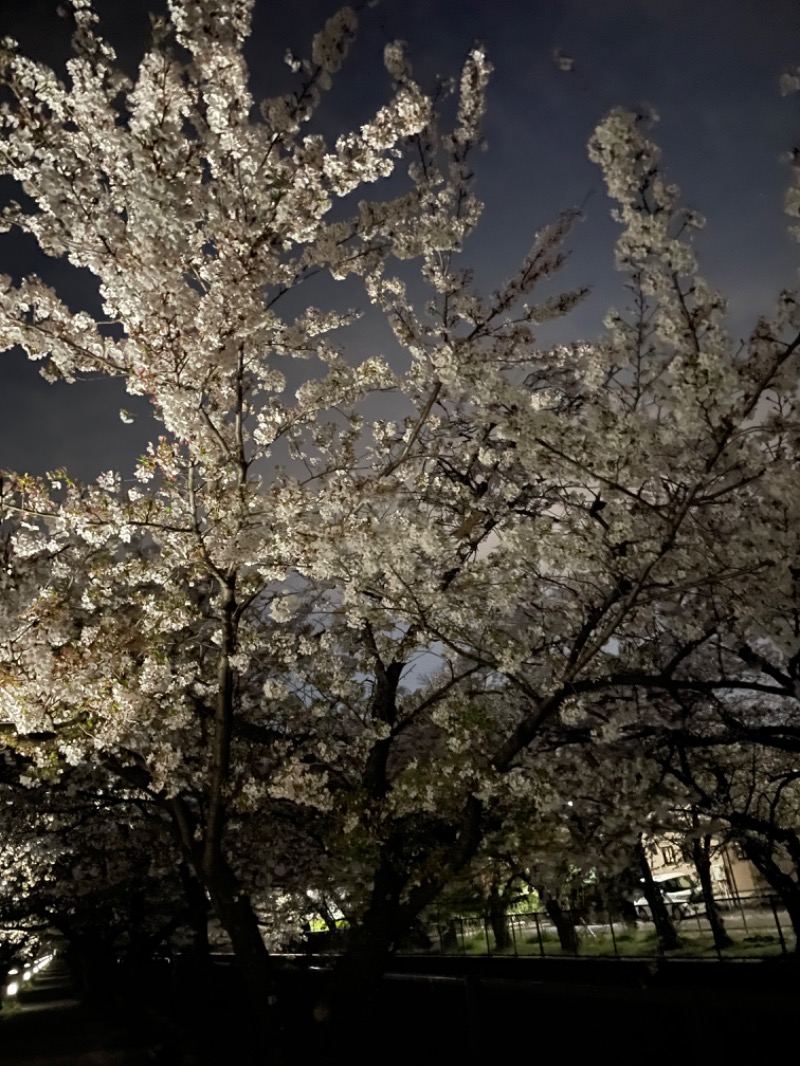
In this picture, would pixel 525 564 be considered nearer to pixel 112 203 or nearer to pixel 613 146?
pixel 613 146

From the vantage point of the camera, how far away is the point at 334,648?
33.1 feet

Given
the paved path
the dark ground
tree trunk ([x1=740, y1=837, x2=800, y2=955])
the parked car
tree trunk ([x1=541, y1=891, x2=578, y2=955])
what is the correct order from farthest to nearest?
1. tree trunk ([x1=541, y1=891, x2=578, y2=955])
2. the parked car
3. the paved path
4. tree trunk ([x1=740, y1=837, x2=800, y2=955])
5. the dark ground

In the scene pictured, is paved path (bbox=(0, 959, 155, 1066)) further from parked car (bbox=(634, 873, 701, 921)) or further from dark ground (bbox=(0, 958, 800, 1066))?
parked car (bbox=(634, 873, 701, 921))

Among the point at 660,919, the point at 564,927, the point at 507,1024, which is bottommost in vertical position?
the point at 564,927

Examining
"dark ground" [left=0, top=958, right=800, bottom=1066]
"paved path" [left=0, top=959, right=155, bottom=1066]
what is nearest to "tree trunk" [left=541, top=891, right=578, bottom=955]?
Result: "dark ground" [left=0, top=958, right=800, bottom=1066]

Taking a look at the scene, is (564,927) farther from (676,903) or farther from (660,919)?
(660,919)

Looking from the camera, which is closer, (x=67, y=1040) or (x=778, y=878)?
(x=778, y=878)

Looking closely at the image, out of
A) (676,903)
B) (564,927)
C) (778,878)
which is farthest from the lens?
(564,927)

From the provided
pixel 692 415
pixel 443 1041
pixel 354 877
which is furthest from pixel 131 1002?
pixel 692 415

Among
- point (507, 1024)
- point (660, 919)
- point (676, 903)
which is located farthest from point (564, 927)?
point (507, 1024)

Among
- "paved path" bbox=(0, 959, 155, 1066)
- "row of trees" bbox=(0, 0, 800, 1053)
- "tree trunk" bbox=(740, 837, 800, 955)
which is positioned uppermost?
"row of trees" bbox=(0, 0, 800, 1053)

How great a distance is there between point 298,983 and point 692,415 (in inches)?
311

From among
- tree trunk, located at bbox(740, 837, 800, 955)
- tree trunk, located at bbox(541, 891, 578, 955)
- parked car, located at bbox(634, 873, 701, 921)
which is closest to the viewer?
tree trunk, located at bbox(740, 837, 800, 955)

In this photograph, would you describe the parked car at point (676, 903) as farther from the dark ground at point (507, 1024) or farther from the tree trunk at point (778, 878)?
the tree trunk at point (778, 878)
